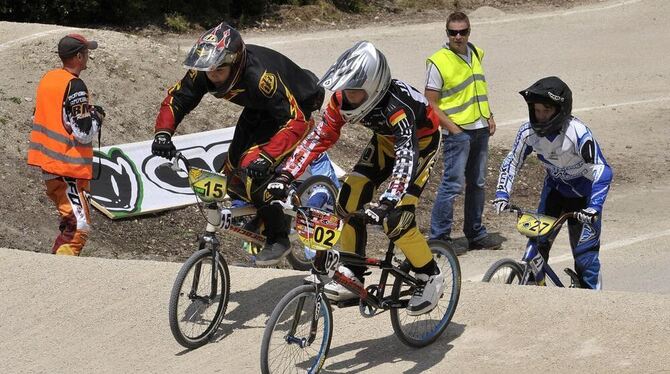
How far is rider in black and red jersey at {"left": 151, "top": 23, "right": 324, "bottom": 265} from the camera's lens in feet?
25.1

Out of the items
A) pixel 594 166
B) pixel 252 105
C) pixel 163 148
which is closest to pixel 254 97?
pixel 252 105

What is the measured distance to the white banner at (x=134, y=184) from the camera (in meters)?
12.4

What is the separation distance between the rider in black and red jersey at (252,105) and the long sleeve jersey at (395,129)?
578mm

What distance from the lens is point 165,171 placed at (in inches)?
511

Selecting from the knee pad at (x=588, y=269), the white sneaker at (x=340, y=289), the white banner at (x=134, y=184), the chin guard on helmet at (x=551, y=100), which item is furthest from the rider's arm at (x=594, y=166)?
the white banner at (x=134, y=184)

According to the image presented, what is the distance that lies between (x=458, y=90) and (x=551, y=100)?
10.2 feet

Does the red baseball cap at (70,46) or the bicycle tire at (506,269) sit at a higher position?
the red baseball cap at (70,46)

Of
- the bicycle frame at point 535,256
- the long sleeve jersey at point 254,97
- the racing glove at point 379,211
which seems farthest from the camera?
the bicycle frame at point 535,256

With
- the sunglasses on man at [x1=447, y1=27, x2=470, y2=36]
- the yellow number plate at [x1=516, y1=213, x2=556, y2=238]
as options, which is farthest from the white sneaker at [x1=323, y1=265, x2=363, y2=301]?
the sunglasses on man at [x1=447, y1=27, x2=470, y2=36]

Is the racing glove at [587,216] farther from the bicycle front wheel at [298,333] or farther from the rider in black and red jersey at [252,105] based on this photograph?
the bicycle front wheel at [298,333]

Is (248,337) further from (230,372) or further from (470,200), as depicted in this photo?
(470,200)

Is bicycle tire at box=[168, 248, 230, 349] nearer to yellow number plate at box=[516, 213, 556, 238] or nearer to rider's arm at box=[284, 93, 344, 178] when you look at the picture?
rider's arm at box=[284, 93, 344, 178]

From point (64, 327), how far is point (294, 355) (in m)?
2.36

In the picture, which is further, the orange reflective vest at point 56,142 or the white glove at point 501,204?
the orange reflective vest at point 56,142
